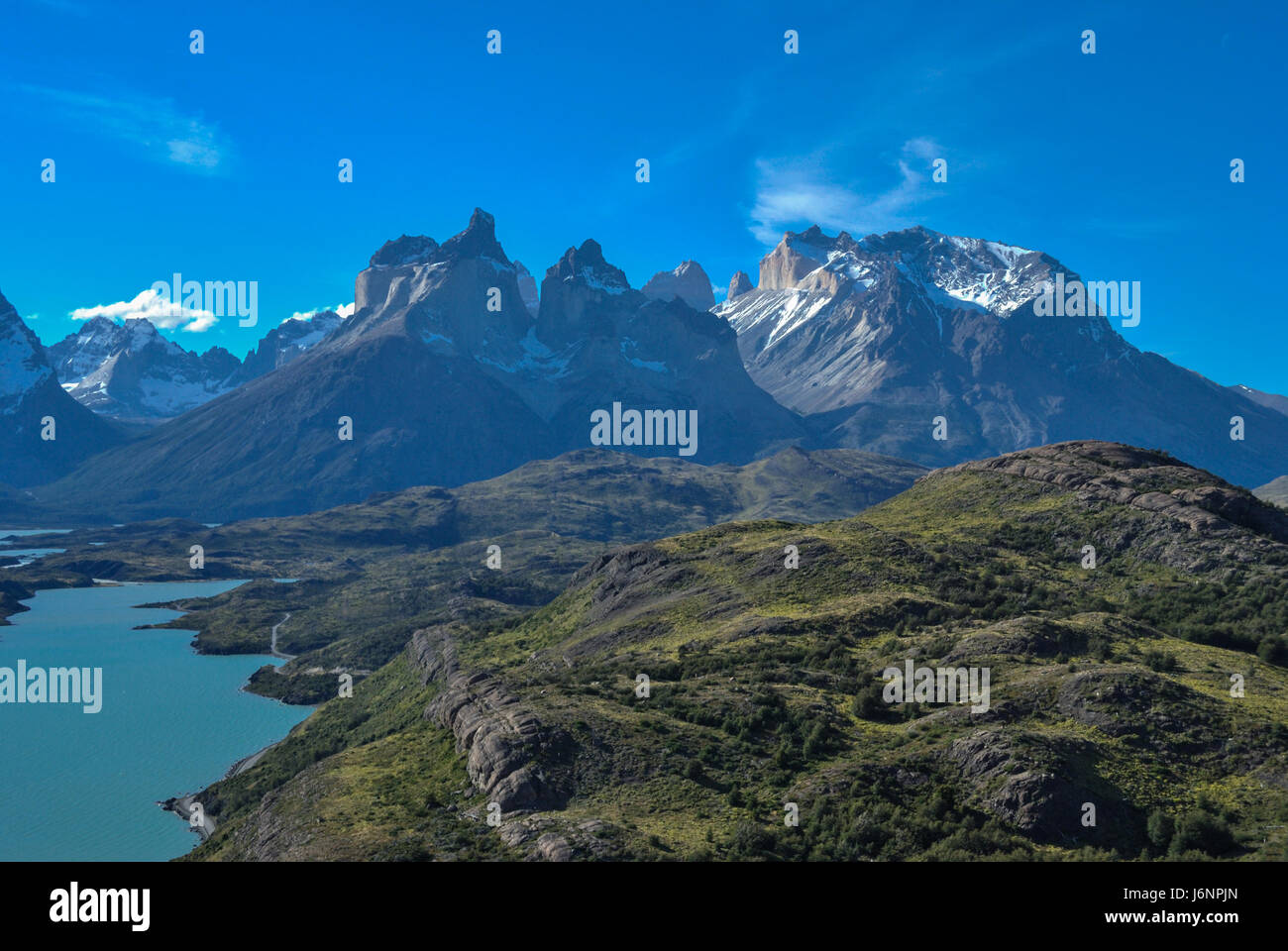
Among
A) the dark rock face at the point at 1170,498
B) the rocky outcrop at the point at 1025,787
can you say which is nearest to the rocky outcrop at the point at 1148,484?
the dark rock face at the point at 1170,498

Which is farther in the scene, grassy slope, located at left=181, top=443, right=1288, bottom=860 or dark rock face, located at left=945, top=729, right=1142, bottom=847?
grassy slope, located at left=181, top=443, right=1288, bottom=860

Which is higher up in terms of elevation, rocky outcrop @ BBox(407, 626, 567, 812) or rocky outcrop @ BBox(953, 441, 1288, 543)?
rocky outcrop @ BBox(953, 441, 1288, 543)

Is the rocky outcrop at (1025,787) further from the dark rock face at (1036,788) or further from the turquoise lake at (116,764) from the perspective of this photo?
the turquoise lake at (116,764)

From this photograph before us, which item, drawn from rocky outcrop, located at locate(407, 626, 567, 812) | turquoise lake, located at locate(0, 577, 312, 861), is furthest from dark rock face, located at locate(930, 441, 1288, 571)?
turquoise lake, located at locate(0, 577, 312, 861)

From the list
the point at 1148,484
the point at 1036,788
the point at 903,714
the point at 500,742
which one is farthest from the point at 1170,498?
the point at 500,742

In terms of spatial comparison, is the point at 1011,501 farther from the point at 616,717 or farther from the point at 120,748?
the point at 120,748

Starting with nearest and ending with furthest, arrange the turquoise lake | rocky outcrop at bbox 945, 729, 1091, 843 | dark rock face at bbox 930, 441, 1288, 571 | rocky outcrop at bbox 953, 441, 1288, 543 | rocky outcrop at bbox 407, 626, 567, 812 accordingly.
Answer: rocky outcrop at bbox 945, 729, 1091, 843 → rocky outcrop at bbox 407, 626, 567, 812 → dark rock face at bbox 930, 441, 1288, 571 → rocky outcrop at bbox 953, 441, 1288, 543 → the turquoise lake

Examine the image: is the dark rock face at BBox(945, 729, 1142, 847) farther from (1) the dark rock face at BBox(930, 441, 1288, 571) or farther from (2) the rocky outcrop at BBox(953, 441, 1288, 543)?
(2) the rocky outcrop at BBox(953, 441, 1288, 543)

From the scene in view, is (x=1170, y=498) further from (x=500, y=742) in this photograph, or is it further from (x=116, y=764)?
(x=116, y=764)
